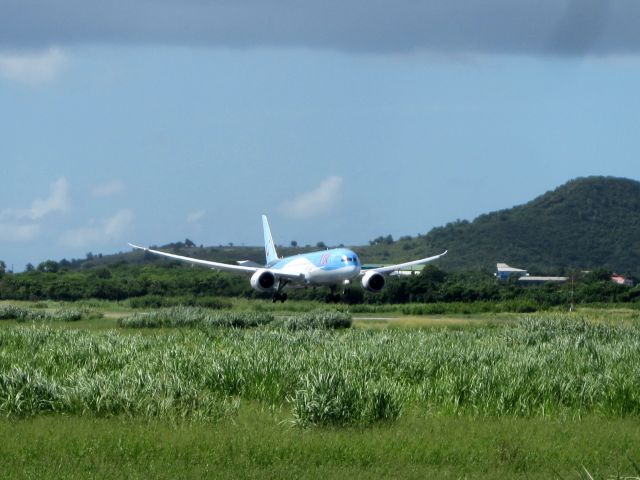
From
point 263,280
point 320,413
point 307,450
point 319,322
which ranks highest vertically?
point 263,280

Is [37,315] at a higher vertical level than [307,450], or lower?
higher

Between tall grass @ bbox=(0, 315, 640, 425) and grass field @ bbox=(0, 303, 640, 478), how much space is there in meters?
0.03

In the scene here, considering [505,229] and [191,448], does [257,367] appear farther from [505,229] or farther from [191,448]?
[505,229]

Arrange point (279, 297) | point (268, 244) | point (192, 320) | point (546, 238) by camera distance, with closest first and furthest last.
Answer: point (192, 320), point (279, 297), point (268, 244), point (546, 238)

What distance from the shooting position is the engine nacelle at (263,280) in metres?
57.7

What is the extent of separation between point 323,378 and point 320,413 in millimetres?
1123

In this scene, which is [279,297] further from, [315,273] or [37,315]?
[37,315]

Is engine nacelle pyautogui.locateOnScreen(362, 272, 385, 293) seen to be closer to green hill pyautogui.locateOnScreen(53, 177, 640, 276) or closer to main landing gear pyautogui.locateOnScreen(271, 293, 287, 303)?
main landing gear pyautogui.locateOnScreen(271, 293, 287, 303)

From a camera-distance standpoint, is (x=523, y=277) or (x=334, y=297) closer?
(x=334, y=297)

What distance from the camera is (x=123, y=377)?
16.9 m

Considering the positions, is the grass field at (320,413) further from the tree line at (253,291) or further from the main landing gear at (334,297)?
the tree line at (253,291)

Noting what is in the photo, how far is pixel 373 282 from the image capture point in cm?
5791

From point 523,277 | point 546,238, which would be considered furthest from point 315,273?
point 546,238

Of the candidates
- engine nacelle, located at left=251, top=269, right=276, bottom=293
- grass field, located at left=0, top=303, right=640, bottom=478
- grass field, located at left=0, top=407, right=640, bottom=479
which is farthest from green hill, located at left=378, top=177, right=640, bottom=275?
grass field, located at left=0, top=407, right=640, bottom=479
